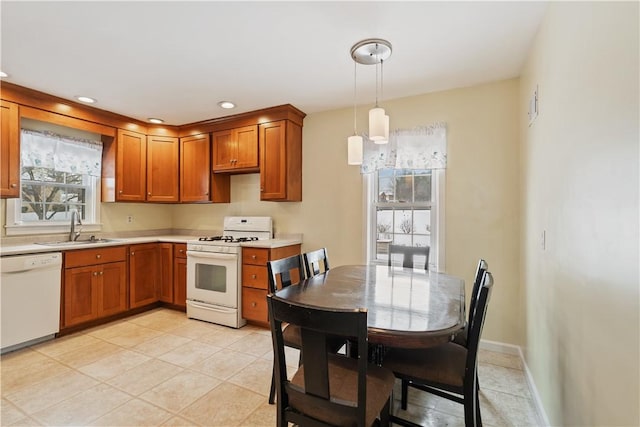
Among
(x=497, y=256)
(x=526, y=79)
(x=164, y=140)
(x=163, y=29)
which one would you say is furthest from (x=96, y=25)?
(x=497, y=256)

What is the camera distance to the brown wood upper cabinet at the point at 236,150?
3.72 metres

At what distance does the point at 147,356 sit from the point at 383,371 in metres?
2.21

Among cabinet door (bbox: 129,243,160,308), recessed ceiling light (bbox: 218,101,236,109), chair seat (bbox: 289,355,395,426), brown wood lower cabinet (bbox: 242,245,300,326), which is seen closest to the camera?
chair seat (bbox: 289,355,395,426)

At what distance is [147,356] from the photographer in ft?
8.73

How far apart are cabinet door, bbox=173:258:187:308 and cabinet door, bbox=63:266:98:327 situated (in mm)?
812

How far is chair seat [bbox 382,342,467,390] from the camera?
4.83 ft

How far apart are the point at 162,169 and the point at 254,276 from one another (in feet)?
7.03

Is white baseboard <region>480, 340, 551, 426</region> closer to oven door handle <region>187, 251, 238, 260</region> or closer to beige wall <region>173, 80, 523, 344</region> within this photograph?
beige wall <region>173, 80, 523, 344</region>

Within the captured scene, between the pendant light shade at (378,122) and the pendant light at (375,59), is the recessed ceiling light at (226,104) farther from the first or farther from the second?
the pendant light shade at (378,122)

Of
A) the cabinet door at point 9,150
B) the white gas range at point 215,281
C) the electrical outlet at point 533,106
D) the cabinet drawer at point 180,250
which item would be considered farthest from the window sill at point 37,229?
the electrical outlet at point 533,106

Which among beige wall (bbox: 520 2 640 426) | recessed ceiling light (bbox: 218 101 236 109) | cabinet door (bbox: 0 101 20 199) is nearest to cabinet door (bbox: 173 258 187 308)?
cabinet door (bbox: 0 101 20 199)

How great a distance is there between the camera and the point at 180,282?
381cm

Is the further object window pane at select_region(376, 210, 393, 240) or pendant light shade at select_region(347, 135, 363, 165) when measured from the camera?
window pane at select_region(376, 210, 393, 240)

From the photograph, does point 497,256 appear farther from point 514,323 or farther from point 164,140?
point 164,140
